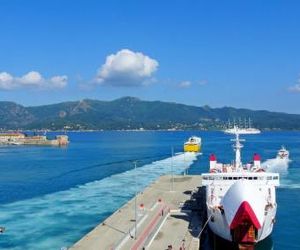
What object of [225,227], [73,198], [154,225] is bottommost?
[73,198]

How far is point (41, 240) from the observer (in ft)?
173

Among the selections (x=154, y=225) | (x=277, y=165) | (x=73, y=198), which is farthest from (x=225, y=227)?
(x=277, y=165)

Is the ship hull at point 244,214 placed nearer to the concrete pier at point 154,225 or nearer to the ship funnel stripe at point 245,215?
the ship funnel stripe at point 245,215

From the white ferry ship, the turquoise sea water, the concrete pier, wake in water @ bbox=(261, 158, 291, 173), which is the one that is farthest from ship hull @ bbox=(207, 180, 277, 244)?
wake in water @ bbox=(261, 158, 291, 173)

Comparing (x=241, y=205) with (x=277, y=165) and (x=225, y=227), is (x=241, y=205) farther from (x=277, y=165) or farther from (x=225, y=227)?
(x=277, y=165)

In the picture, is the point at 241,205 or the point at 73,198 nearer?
the point at 241,205

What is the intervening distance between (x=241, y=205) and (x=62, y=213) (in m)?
30.2

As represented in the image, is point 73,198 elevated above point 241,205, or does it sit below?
below

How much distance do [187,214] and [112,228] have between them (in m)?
10.7

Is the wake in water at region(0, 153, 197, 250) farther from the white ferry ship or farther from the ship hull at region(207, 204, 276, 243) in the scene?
the white ferry ship

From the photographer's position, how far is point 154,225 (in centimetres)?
4894

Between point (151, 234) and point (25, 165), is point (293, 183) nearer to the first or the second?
point (151, 234)

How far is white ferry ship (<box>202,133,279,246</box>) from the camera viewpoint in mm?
43125

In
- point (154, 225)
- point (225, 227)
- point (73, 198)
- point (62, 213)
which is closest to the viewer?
point (225, 227)
